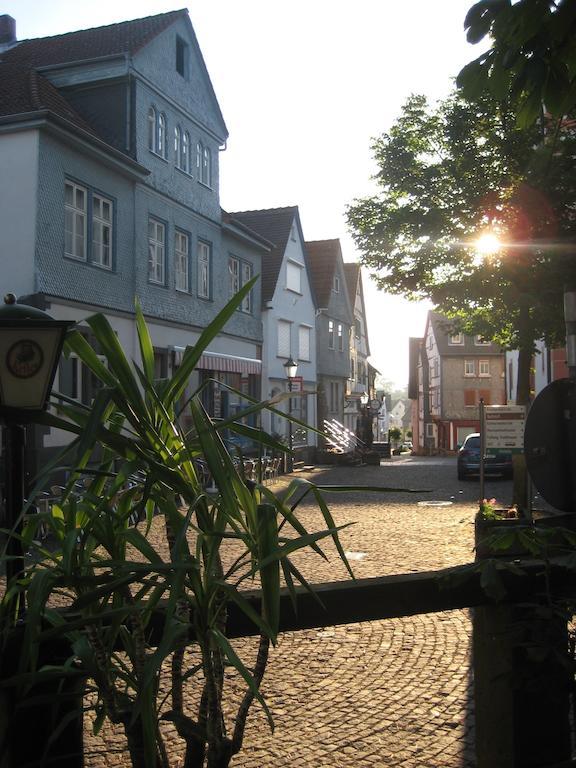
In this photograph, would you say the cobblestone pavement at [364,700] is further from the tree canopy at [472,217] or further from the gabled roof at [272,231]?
the gabled roof at [272,231]

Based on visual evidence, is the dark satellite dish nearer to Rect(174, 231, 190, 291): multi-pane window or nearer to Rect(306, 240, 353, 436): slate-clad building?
Rect(174, 231, 190, 291): multi-pane window

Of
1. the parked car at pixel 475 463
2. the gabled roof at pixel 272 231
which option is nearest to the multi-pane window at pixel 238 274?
the gabled roof at pixel 272 231

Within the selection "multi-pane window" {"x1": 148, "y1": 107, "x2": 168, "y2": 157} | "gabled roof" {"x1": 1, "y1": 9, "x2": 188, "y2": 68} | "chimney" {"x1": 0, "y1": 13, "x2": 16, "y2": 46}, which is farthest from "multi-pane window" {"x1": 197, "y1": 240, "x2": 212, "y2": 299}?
"chimney" {"x1": 0, "y1": 13, "x2": 16, "y2": 46}

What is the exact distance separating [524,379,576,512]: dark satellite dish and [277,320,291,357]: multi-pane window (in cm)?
2879

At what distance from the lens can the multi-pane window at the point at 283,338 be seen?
33781 mm

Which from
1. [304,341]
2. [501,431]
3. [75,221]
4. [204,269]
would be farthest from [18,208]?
[304,341]

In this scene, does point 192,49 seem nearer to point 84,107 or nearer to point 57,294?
point 84,107

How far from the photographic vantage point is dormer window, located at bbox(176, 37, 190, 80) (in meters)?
24.8

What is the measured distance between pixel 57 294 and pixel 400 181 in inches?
496

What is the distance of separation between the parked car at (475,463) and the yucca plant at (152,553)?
2489 cm

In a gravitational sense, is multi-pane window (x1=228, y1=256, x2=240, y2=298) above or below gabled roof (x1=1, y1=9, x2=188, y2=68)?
below

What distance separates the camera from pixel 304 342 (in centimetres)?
3738

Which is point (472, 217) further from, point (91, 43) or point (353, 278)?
point (353, 278)

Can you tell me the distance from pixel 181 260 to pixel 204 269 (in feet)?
5.66
